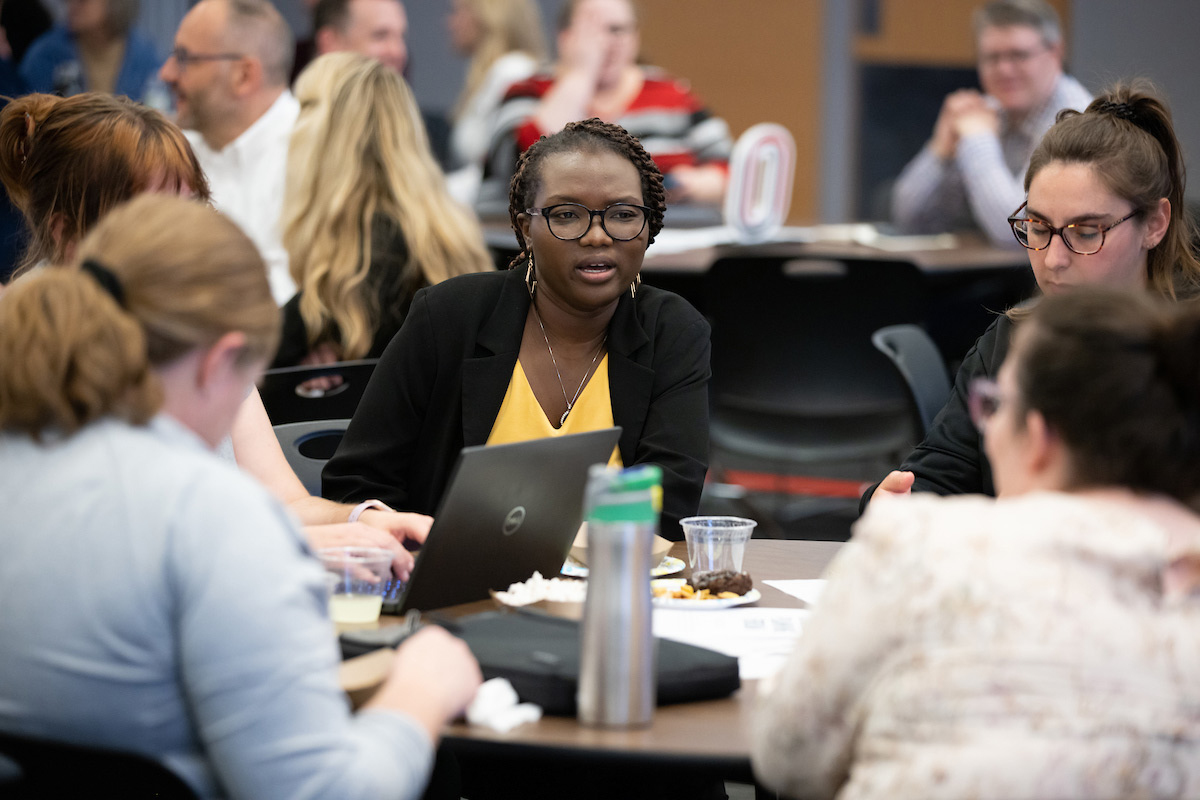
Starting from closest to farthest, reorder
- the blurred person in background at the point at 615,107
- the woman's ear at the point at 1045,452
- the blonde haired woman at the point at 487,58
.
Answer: the woman's ear at the point at 1045,452
the blurred person in background at the point at 615,107
the blonde haired woman at the point at 487,58

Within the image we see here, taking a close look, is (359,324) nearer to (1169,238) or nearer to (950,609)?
(1169,238)

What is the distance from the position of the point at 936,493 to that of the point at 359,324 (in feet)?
5.07

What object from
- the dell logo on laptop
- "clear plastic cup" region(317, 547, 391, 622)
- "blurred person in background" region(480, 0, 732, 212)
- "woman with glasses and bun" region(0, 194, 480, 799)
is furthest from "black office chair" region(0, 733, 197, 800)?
"blurred person in background" region(480, 0, 732, 212)

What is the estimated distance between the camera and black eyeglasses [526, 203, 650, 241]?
214cm

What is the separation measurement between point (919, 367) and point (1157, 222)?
2.64 ft

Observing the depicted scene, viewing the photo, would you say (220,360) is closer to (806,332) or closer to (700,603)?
(700,603)

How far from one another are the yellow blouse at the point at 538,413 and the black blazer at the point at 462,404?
0.06 ft

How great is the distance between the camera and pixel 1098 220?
2.07 metres

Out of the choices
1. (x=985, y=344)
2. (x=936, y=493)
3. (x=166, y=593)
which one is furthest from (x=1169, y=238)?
(x=166, y=593)

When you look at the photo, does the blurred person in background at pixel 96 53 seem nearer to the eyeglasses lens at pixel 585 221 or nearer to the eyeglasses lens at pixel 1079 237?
the eyeglasses lens at pixel 585 221

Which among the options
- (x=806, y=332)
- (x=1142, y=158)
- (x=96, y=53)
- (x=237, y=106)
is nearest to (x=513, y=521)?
(x=1142, y=158)

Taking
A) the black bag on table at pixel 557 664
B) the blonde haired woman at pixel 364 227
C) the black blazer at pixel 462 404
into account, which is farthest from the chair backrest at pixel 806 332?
the black bag on table at pixel 557 664

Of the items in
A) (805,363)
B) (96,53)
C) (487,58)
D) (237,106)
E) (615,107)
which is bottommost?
(805,363)

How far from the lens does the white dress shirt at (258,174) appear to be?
12.8 ft
